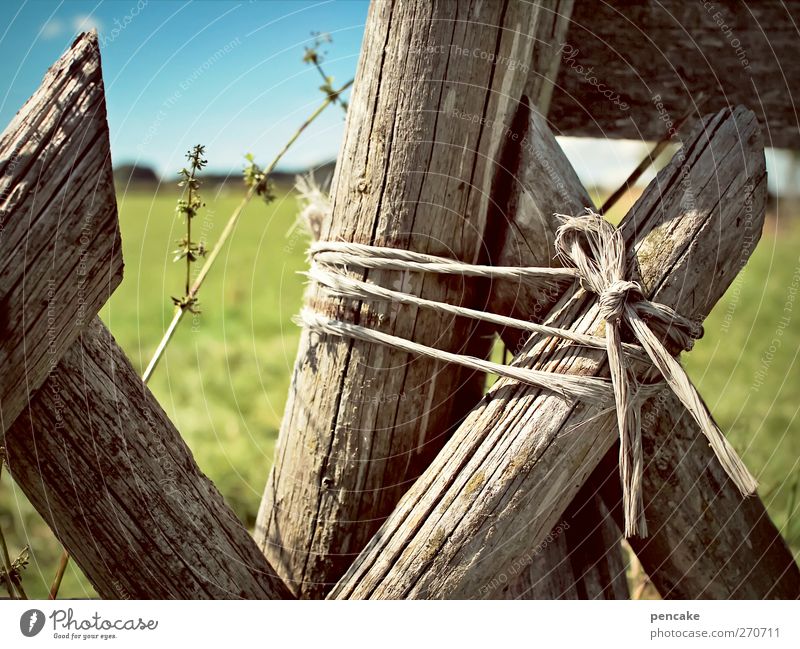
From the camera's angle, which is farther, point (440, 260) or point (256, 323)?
point (256, 323)

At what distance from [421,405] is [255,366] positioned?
2661mm

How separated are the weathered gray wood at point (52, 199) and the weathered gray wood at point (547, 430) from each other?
629mm

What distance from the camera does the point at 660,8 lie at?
135 centimetres

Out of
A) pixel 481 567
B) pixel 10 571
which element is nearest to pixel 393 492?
pixel 481 567

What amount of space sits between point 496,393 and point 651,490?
365 mm

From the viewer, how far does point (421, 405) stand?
47.7 inches

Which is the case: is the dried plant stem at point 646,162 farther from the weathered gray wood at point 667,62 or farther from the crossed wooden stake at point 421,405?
the crossed wooden stake at point 421,405

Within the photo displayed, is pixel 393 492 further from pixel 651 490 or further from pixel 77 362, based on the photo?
pixel 77 362
